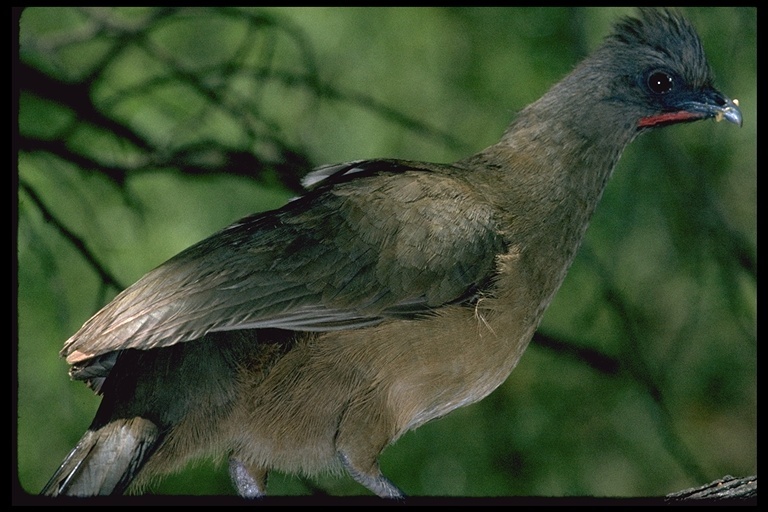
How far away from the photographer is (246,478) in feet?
11.3

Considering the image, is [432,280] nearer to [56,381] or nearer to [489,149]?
[489,149]

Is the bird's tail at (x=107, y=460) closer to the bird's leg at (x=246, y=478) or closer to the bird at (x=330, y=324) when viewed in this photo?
the bird at (x=330, y=324)

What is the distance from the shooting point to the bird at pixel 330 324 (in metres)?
3.00

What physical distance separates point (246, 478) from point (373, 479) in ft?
1.53

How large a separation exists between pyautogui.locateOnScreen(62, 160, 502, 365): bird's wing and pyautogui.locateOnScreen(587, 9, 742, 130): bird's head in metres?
0.73

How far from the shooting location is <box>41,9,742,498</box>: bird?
2998 mm

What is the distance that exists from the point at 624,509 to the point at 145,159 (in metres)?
2.54

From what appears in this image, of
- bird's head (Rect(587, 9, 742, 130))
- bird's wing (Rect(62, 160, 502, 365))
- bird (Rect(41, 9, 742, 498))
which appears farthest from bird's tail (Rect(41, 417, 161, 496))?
bird's head (Rect(587, 9, 742, 130))

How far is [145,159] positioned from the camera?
431 centimetres

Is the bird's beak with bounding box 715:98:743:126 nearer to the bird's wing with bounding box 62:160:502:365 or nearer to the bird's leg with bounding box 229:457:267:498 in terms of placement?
the bird's wing with bounding box 62:160:502:365

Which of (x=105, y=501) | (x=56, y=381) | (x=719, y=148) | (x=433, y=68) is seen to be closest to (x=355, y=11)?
(x=433, y=68)

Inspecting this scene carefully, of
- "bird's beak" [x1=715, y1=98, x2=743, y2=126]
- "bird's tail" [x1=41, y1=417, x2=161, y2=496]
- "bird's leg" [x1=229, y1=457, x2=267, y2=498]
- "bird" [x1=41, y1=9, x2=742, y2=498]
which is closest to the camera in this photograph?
"bird's tail" [x1=41, y1=417, x2=161, y2=496]

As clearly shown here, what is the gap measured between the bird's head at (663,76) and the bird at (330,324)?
8 centimetres

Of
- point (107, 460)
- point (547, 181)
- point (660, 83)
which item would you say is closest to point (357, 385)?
point (107, 460)
